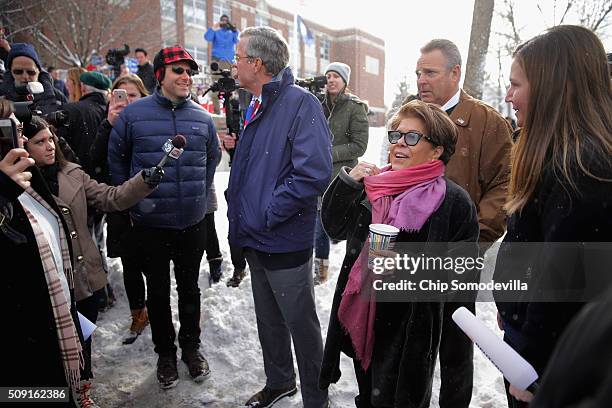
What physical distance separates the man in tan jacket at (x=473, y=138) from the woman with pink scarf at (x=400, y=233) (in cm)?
55

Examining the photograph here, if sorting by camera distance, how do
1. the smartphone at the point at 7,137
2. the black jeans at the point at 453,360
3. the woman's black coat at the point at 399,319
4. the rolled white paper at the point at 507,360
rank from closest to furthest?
1. the rolled white paper at the point at 507,360
2. the smartphone at the point at 7,137
3. the woman's black coat at the point at 399,319
4. the black jeans at the point at 453,360

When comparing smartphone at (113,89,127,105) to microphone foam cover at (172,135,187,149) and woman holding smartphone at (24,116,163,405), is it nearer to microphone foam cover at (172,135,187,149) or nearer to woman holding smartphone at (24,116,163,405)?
woman holding smartphone at (24,116,163,405)

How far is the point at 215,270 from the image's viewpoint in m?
5.00

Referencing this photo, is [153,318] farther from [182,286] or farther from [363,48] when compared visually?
[363,48]

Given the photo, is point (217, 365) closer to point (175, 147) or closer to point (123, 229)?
point (123, 229)

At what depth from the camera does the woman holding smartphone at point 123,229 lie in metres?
3.67

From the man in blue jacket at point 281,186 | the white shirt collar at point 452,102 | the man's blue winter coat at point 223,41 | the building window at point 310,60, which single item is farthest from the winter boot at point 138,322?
the building window at point 310,60

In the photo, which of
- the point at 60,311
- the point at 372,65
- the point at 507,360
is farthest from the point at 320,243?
the point at 372,65

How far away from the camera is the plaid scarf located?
199 cm

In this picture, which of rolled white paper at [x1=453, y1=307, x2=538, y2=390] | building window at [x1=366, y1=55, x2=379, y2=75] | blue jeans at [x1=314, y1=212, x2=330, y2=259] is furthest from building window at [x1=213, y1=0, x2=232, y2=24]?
rolled white paper at [x1=453, y1=307, x2=538, y2=390]

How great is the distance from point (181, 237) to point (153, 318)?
0.69m

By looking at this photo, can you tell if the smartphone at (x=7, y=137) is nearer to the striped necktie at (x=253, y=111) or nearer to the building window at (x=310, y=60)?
the striped necktie at (x=253, y=111)

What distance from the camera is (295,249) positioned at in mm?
2812

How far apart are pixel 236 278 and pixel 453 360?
9.94 ft
